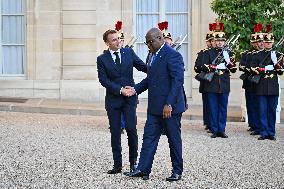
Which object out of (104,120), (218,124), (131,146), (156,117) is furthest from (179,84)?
(104,120)

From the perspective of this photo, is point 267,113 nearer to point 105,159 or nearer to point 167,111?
point 105,159

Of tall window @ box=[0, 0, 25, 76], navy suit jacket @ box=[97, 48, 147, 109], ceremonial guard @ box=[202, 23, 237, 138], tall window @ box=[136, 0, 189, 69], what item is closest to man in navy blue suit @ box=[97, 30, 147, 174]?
navy suit jacket @ box=[97, 48, 147, 109]

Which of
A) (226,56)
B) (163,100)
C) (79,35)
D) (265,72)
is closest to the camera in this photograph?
(163,100)

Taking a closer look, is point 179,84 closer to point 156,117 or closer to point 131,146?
point 156,117

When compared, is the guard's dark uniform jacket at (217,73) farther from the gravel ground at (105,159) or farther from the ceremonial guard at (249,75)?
the gravel ground at (105,159)

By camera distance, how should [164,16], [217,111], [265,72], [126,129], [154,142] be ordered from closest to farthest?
1. [154,142]
2. [126,129]
3. [265,72]
4. [217,111]
5. [164,16]

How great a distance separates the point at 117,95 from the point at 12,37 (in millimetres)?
11287

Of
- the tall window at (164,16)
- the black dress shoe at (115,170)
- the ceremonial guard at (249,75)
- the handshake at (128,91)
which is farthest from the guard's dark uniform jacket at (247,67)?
the tall window at (164,16)

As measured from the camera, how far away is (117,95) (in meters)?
9.54

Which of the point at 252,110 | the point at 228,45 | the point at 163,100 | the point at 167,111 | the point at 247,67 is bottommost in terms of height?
the point at 252,110

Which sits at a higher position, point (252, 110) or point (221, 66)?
point (221, 66)

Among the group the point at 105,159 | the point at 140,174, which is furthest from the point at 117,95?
the point at 105,159

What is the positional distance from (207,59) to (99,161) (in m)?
4.27

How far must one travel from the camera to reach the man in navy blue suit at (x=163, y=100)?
29.5ft
